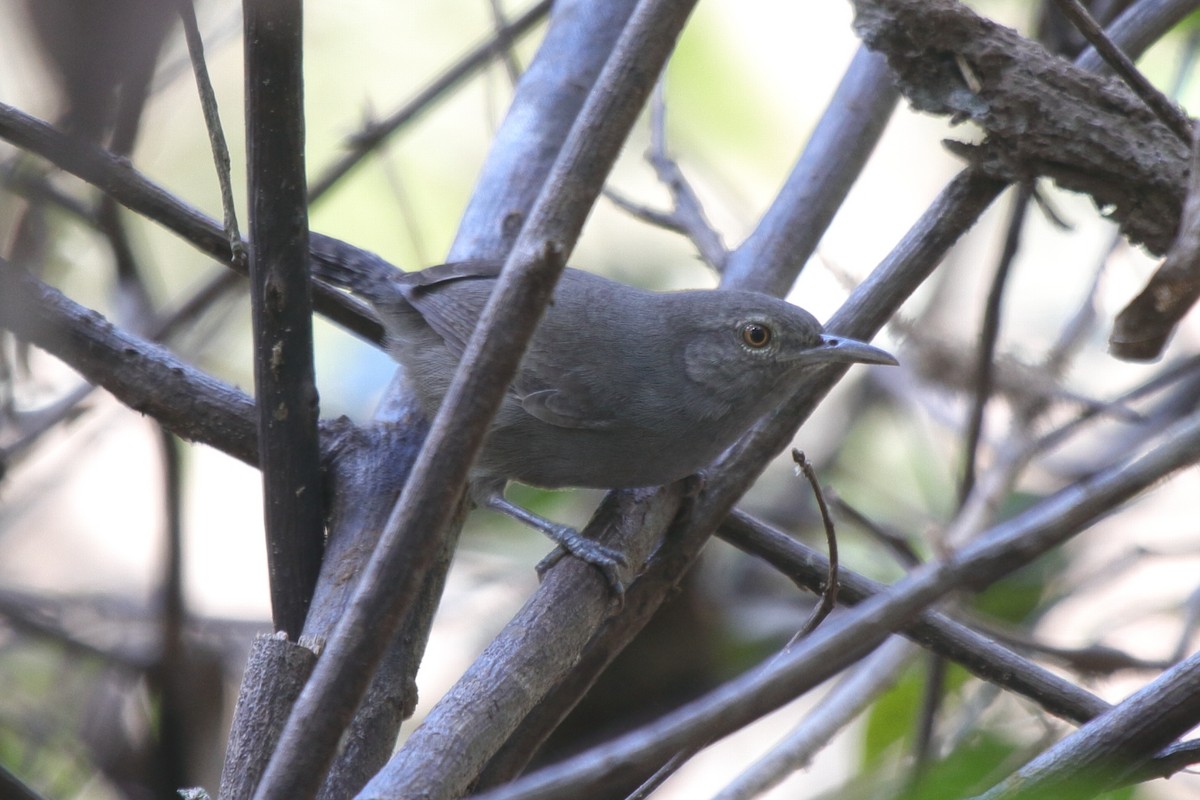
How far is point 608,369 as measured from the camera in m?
4.32

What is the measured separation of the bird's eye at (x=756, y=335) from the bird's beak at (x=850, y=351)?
0.39 metres

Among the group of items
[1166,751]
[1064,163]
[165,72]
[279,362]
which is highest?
[165,72]

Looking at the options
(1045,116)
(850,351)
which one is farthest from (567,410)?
(1045,116)

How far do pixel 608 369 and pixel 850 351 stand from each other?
1133 millimetres

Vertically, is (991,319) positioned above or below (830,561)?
above

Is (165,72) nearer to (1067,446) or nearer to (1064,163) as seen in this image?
(1064,163)

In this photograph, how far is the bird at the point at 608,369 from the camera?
13.0 ft

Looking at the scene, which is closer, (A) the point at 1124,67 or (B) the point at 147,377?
(A) the point at 1124,67

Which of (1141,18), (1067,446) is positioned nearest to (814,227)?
(1141,18)

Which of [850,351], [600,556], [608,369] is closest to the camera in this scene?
[600,556]

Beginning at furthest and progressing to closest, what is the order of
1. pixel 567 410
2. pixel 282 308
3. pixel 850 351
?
pixel 567 410, pixel 850 351, pixel 282 308

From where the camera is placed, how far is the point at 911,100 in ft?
10.2

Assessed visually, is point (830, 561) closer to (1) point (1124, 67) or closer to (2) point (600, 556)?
(2) point (600, 556)

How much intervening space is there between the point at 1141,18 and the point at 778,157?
3744 millimetres
